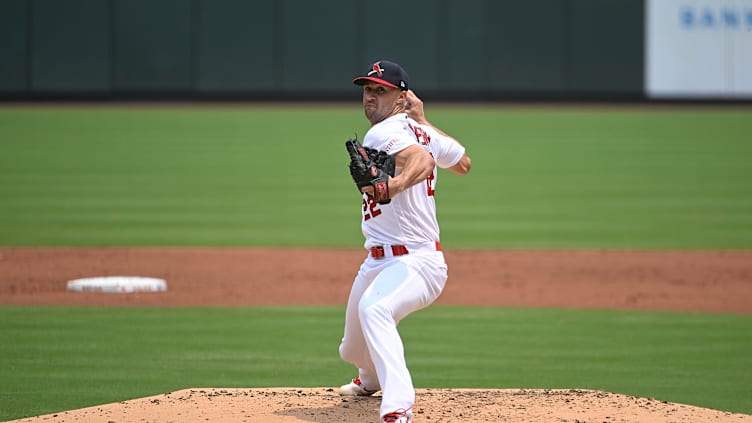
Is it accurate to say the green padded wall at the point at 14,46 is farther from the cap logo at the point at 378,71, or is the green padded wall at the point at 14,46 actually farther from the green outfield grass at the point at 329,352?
the cap logo at the point at 378,71

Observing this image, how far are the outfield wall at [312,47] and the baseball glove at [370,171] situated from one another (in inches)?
1161

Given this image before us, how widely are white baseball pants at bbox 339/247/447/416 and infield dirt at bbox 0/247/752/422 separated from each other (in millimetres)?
467

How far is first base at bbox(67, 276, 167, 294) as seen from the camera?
444 inches

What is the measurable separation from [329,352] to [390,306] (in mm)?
3139

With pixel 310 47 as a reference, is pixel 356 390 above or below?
below

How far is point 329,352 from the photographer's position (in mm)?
9102

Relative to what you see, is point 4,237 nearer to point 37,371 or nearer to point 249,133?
point 37,371

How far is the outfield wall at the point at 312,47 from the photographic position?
34.5m

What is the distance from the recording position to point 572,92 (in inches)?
1415

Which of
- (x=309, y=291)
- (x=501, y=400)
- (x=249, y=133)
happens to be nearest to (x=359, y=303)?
(x=501, y=400)

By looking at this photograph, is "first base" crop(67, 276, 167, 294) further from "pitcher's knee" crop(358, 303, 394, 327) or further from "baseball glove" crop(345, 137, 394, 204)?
"baseball glove" crop(345, 137, 394, 204)

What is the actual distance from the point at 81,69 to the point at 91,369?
27429 millimetres

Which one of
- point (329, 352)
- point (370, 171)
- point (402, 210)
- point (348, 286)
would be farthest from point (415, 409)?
point (348, 286)

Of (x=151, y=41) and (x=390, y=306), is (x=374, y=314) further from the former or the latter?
(x=151, y=41)
